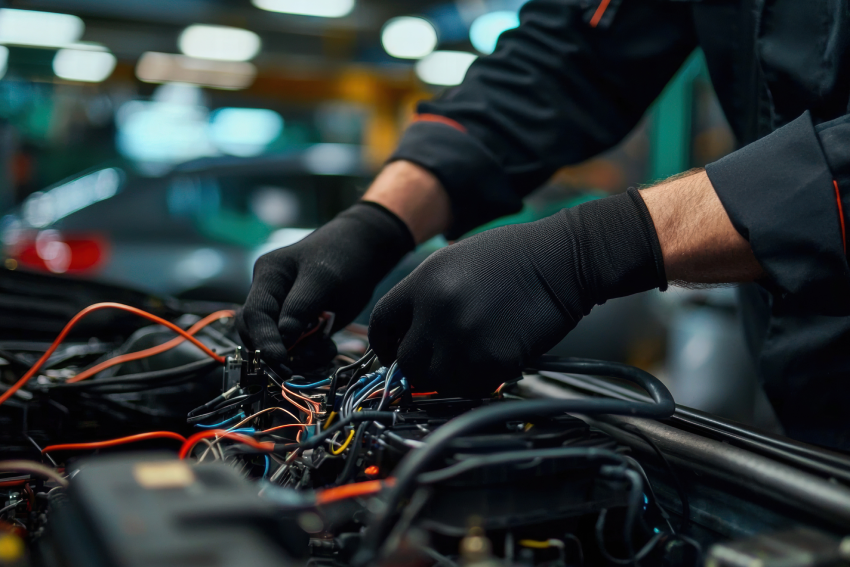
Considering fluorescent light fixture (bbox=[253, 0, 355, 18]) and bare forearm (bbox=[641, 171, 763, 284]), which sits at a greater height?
fluorescent light fixture (bbox=[253, 0, 355, 18])

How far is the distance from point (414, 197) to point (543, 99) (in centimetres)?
28

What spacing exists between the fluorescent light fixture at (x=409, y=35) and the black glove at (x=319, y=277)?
22.3ft

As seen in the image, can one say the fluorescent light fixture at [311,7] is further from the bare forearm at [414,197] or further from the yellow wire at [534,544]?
the yellow wire at [534,544]

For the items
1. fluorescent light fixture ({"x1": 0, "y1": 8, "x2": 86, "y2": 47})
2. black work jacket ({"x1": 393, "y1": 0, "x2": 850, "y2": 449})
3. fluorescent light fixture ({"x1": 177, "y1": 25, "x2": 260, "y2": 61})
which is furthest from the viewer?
fluorescent light fixture ({"x1": 177, "y1": 25, "x2": 260, "y2": 61})

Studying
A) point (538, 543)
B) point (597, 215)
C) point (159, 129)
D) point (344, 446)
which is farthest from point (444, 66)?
point (538, 543)

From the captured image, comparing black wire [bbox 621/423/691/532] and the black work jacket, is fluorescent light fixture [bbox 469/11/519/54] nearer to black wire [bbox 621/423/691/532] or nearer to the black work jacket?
the black work jacket

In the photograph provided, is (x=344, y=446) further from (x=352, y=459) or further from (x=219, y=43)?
(x=219, y=43)

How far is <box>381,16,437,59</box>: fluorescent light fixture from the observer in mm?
7254

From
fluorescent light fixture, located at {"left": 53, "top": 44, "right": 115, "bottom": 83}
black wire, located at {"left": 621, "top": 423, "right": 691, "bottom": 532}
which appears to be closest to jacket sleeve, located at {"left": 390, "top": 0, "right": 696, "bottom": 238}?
black wire, located at {"left": 621, "top": 423, "right": 691, "bottom": 532}

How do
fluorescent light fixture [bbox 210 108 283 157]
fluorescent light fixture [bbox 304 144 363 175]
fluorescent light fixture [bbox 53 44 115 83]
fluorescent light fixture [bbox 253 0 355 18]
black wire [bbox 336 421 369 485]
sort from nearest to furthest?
black wire [bbox 336 421 369 485]
fluorescent light fixture [bbox 304 144 363 175]
fluorescent light fixture [bbox 253 0 355 18]
fluorescent light fixture [bbox 53 44 115 83]
fluorescent light fixture [bbox 210 108 283 157]

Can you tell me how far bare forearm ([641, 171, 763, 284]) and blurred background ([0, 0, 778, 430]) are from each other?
0.64 m

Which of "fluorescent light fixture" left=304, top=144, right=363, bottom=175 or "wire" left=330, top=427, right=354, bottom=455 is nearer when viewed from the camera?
"wire" left=330, top=427, right=354, bottom=455

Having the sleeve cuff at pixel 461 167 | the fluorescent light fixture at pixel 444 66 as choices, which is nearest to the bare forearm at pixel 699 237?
the sleeve cuff at pixel 461 167

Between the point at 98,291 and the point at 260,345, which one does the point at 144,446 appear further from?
the point at 98,291
